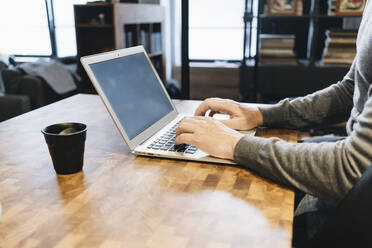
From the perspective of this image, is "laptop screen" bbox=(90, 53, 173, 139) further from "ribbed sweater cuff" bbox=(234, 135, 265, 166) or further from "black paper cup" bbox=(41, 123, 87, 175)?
"ribbed sweater cuff" bbox=(234, 135, 265, 166)

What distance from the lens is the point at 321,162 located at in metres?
0.70

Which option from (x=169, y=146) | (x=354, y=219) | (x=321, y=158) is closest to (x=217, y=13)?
(x=169, y=146)

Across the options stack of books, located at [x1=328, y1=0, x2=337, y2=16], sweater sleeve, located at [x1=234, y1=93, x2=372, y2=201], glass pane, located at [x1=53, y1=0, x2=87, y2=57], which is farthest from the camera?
glass pane, located at [x1=53, y1=0, x2=87, y2=57]

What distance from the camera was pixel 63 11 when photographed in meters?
4.98

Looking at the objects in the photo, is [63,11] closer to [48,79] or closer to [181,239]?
[48,79]

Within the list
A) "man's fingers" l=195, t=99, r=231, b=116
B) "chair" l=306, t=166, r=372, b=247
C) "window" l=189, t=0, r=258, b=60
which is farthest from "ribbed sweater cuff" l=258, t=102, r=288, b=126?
"window" l=189, t=0, r=258, b=60

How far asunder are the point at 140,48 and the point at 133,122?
0.32m

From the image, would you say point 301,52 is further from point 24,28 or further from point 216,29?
point 24,28

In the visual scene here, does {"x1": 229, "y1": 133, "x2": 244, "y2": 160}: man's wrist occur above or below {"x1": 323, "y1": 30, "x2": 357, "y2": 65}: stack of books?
below

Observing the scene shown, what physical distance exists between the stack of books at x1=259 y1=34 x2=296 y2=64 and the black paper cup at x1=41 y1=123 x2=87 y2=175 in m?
2.69

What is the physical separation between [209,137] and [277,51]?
2.60 metres

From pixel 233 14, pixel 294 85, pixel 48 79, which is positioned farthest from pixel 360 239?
pixel 233 14

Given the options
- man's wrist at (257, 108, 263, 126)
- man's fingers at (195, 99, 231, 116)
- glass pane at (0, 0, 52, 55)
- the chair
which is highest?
glass pane at (0, 0, 52, 55)

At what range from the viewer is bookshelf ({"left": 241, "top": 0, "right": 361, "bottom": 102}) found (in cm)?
295
